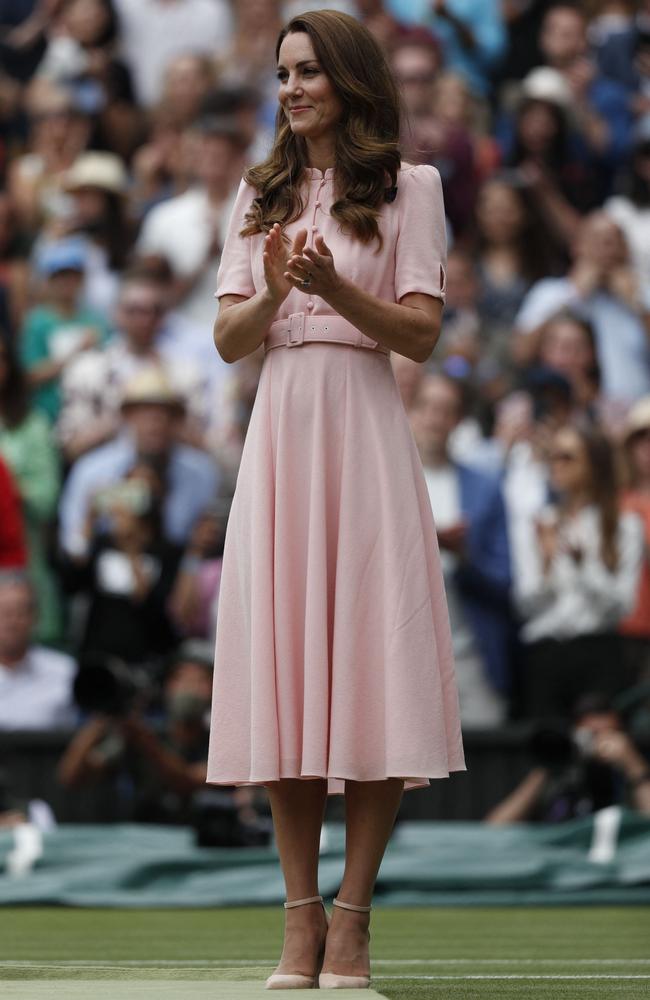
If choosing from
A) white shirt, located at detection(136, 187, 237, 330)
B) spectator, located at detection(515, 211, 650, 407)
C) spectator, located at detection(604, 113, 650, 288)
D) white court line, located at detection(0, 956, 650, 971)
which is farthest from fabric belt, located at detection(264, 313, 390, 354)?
spectator, located at detection(604, 113, 650, 288)

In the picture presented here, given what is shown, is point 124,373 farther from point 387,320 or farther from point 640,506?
point 387,320

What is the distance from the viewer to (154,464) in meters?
9.91

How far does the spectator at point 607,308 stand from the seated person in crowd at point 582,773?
2.57 m

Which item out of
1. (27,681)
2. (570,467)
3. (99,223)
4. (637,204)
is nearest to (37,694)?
(27,681)

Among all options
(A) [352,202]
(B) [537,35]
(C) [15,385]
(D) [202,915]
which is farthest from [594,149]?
(A) [352,202]

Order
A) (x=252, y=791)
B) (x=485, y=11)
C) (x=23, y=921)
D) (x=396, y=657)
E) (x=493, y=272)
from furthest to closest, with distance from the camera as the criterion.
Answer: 1. (x=485, y=11)
2. (x=493, y=272)
3. (x=252, y=791)
4. (x=23, y=921)
5. (x=396, y=657)

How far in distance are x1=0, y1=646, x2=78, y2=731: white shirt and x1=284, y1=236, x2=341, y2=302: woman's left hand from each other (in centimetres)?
559

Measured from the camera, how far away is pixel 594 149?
1193 centimetres

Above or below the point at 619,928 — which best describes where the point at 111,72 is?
above

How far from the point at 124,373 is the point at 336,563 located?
6.69 m

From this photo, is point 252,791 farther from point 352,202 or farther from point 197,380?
point 352,202

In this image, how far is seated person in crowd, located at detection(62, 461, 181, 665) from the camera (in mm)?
9461

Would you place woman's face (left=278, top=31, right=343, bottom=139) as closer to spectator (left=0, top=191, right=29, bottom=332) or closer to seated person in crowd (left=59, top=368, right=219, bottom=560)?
seated person in crowd (left=59, top=368, right=219, bottom=560)

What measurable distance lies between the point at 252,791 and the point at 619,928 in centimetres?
216
